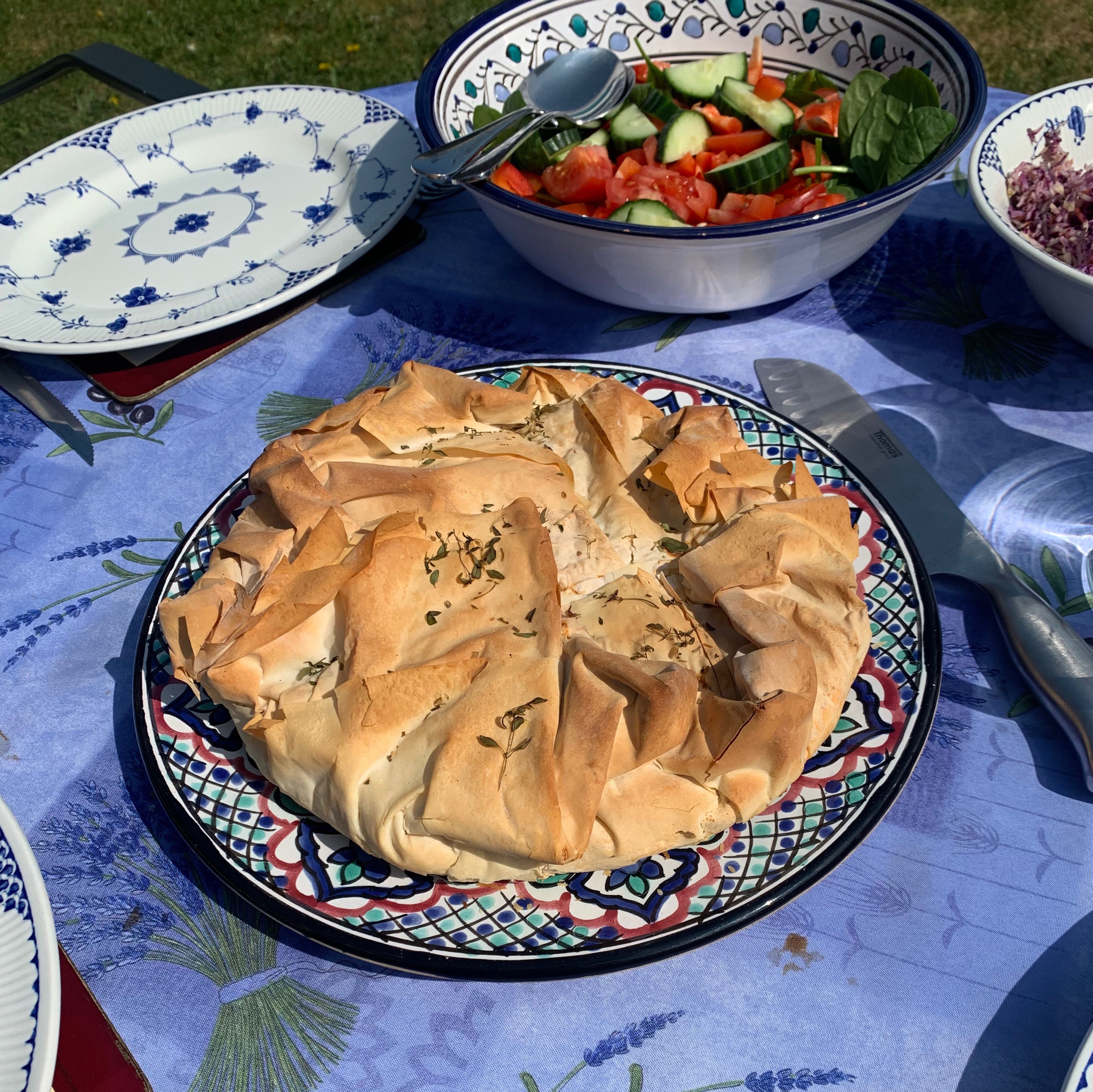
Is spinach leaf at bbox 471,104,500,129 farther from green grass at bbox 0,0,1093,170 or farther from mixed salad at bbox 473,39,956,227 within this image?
green grass at bbox 0,0,1093,170

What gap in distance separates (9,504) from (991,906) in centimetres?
199

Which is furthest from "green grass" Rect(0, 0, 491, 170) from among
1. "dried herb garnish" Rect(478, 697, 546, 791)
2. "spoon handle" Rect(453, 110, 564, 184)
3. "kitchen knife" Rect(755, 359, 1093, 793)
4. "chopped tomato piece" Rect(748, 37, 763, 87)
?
"dried herb garnish" Rect(478, 697, 546, 791)

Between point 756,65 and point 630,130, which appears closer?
point 630,130

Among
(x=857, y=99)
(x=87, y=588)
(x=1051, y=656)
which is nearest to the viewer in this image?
(x=1051, y=656)

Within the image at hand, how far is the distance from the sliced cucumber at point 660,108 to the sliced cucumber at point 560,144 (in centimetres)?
20

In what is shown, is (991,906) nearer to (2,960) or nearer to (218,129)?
(2,960)

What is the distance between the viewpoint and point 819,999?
128cm

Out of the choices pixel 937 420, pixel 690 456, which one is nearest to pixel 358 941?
pixel 690 456

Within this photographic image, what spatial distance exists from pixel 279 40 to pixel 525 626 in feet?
22.0

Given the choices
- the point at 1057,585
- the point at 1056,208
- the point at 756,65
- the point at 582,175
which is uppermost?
the point at 756,65

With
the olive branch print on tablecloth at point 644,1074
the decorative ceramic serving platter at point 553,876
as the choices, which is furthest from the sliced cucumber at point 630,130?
the olive branch print on tablecloth at point 644,1074

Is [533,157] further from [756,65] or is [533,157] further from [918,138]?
[918,138]

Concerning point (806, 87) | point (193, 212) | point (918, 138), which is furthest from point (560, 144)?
point (193, 212)

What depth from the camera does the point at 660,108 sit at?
2.37m
